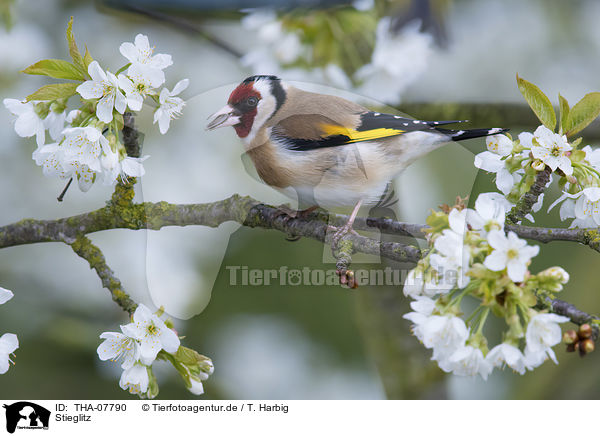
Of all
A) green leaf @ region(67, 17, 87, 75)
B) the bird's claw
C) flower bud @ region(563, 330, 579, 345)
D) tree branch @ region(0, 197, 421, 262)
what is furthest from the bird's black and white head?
flower bud @ region(563, 330, 579, 345)

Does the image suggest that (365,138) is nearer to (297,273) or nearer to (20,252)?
(297,273)

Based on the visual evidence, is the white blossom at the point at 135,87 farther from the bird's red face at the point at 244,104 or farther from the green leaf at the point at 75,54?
the bird's red face at the point at 244,104

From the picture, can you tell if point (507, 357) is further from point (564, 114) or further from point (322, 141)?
point (322, 141)

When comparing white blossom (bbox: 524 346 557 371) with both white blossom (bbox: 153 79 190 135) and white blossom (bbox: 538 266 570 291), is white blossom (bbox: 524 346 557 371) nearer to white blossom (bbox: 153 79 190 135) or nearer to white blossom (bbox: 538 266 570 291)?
white blossom (bbox: 538 266 570 291)

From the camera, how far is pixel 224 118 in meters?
0.84

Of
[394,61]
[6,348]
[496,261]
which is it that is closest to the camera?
[496,261]

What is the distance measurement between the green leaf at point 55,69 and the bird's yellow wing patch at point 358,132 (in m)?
0.37

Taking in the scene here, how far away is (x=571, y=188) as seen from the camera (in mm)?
687

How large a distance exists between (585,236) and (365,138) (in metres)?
0.35

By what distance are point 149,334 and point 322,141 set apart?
1.29 ft

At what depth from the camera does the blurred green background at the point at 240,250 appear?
0.89 m

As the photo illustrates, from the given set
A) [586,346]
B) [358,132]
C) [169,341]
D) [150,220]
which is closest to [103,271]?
[150,220]

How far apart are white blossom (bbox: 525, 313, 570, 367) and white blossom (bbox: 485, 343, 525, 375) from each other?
0.04 ft

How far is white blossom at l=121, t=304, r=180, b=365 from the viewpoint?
0.68 meters
